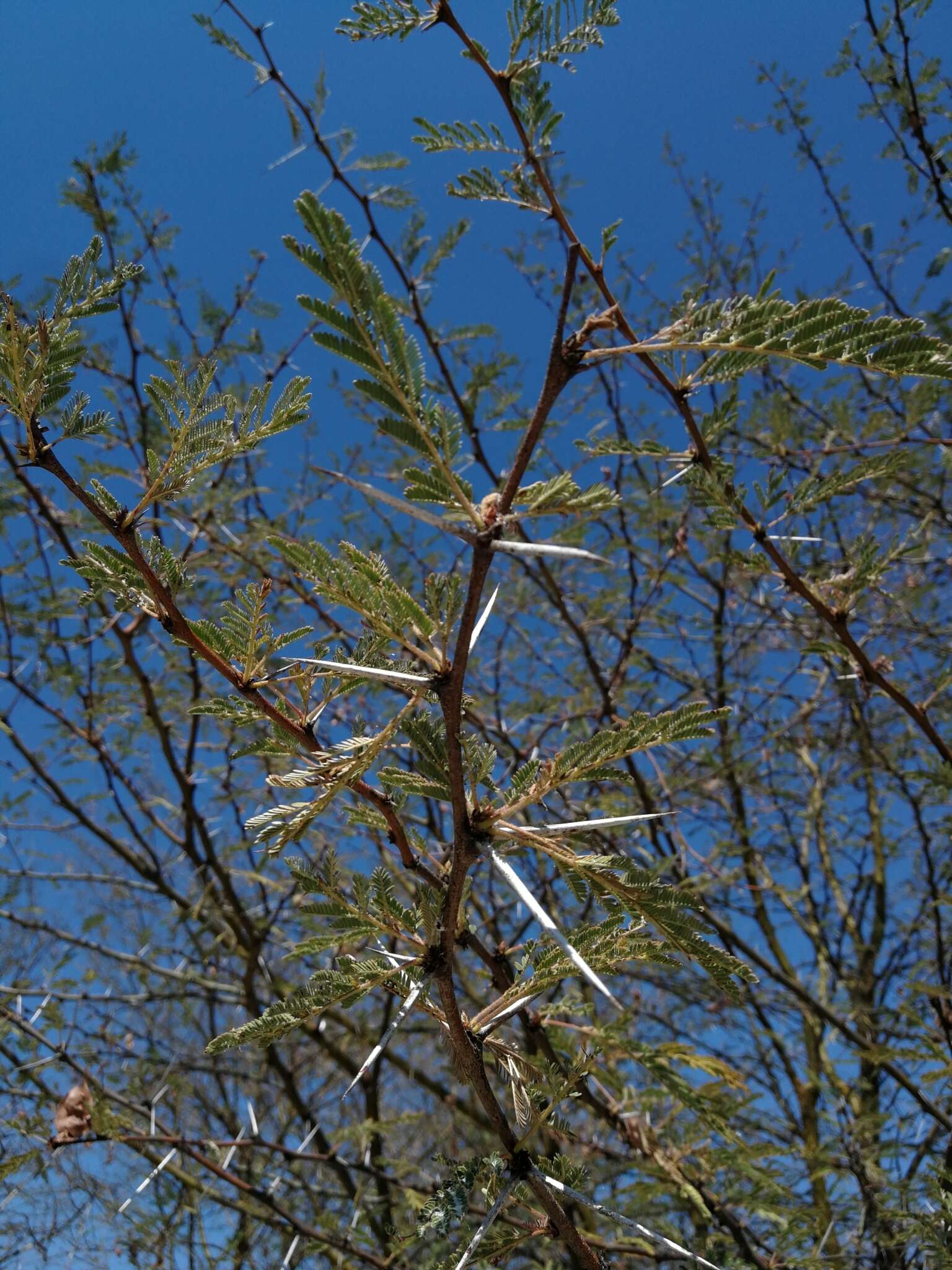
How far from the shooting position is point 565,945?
2.37 feet

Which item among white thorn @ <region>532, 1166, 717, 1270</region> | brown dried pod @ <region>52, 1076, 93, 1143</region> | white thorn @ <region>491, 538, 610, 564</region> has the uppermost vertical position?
white thorn @ <region>491, 538, 610, 564</region>

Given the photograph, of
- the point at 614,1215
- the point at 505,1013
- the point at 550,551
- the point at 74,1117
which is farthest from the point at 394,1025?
the point at 74,1117

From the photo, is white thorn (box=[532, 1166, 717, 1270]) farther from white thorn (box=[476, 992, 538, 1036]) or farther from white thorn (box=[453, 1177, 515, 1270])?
white thorn (box=[476, 992, 538, 1036])

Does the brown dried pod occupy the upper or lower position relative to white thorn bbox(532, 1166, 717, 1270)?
upper

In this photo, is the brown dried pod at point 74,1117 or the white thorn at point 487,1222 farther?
the brown dried pod at point 74,1117

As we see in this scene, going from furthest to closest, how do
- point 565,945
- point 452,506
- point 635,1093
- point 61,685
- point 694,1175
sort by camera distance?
1. point 61,685
2. point 635,1093
3. point 694,1175
4. point 452,506
5. point 565,945

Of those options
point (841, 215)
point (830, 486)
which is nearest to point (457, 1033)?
point (830, 486)

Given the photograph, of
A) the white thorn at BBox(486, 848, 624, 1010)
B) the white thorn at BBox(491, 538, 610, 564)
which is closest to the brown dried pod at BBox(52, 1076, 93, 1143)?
the white thorn at BBox(486, 848, 624, 1010)

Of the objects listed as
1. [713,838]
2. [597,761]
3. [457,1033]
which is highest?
[713,838]

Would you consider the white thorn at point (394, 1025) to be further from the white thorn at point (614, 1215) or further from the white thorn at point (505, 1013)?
the white thorn at point (614, 1215)

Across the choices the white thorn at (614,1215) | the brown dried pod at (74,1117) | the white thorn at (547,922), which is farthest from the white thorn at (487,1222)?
the brown dried pod at (74,1117)

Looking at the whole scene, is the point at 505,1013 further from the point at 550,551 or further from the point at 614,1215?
the point at 550,551

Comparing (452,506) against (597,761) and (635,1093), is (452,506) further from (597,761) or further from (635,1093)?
(635,1093)

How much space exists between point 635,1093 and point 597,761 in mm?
1595
